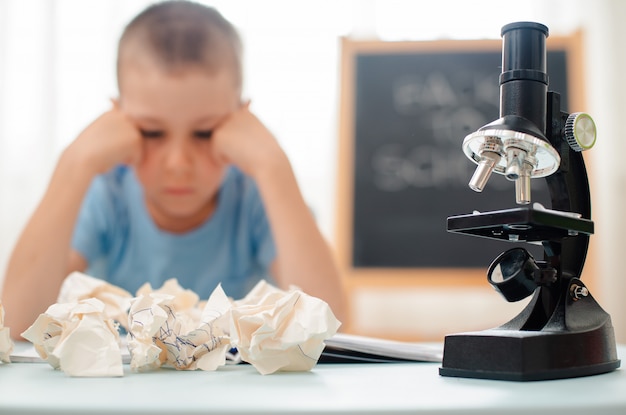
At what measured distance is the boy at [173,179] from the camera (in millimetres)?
1398

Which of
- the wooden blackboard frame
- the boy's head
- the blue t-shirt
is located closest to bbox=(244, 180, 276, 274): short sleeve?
the blue t-shirt

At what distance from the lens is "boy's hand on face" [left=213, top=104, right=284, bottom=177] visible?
56.9 inches

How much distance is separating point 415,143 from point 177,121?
124cm

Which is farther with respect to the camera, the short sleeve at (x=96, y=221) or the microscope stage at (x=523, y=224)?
the short sleeve at (x=96, y=221)

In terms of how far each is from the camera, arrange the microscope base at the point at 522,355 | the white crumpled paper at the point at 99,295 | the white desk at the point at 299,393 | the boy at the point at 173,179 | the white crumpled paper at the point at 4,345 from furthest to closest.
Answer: the boy at the point at 173,179 < the white crumpled paper at the point at 99,295 < the white crumpled paper at the point at 4,345 < the microscope base at the point at 522,355 < the white desk at the point at 299,393

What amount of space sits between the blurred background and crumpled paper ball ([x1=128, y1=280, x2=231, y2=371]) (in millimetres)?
1758

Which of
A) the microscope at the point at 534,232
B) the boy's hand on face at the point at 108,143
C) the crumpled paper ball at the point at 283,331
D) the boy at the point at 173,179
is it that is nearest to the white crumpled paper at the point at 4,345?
the crumpled paper ball at the point at 283,331

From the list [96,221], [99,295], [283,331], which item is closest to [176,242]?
[96,221]

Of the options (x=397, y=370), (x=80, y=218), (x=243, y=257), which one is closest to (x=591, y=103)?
(x=243, y=257)

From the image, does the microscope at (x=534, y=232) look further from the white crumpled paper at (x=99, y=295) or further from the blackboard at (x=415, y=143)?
the blackboard at (x=415, y=143)

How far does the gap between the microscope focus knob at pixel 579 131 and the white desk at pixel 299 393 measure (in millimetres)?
219

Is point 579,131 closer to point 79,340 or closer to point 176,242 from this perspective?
point 79,340

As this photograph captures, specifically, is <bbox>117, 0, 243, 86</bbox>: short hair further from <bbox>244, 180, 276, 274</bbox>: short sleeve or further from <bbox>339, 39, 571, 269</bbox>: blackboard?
<bbox>339, 39, 571, 269</bbox>: blackboard

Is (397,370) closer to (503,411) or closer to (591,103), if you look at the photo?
(503,411)
